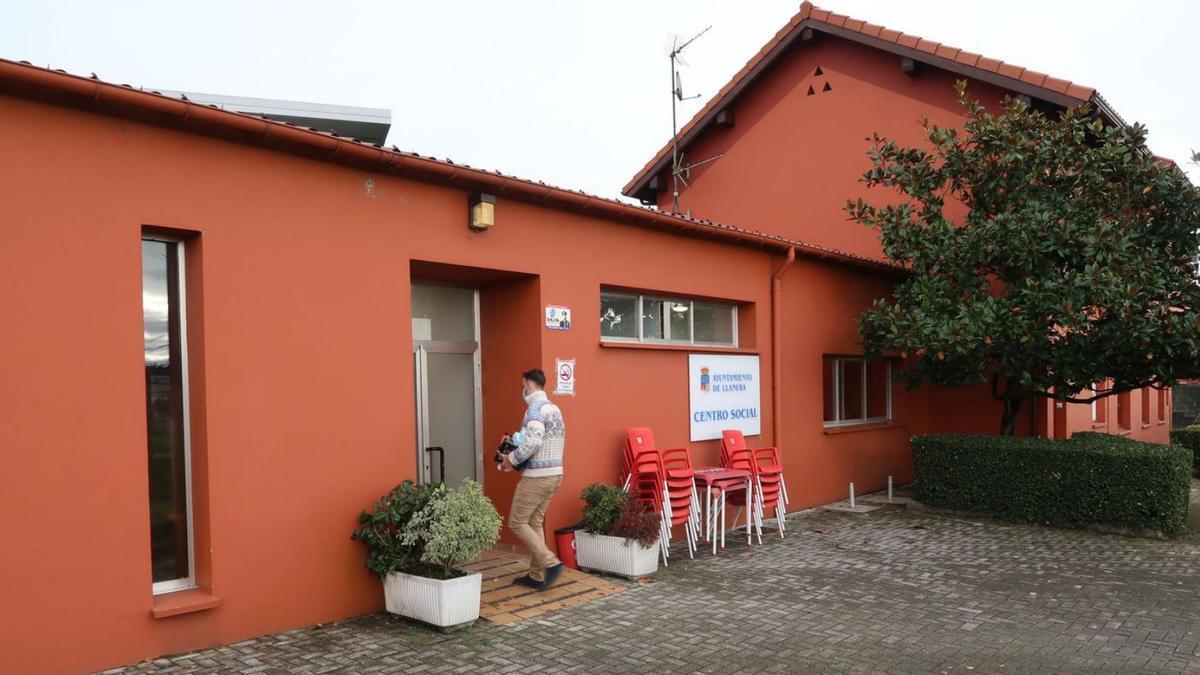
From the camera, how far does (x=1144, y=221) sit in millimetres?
9688

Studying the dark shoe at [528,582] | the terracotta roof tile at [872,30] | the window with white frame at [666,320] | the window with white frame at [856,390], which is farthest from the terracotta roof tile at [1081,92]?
the dark shoe at [528,582]

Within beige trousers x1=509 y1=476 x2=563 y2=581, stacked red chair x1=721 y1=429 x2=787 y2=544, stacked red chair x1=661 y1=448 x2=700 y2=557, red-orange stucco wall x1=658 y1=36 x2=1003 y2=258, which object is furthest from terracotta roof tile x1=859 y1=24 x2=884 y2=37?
beige trousers x1=509 y1=476 x2=563 y2=581

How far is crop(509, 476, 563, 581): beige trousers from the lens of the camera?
654 cm

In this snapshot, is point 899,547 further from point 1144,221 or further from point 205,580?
point 205,580

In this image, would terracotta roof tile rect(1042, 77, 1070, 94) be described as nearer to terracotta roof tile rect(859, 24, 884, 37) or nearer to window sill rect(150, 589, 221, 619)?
terracotta roof tile rect(859, 24, 884, 37)

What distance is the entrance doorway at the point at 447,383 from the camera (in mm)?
7469

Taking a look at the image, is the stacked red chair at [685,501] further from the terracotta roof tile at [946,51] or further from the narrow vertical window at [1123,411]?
the narrow vertical window at [1123,411]

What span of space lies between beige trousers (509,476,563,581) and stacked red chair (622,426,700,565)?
1.25 meters

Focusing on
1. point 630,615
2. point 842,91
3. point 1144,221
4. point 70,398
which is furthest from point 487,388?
point 842,91

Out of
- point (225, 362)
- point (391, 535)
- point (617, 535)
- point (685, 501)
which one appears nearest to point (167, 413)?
point (225, 362)

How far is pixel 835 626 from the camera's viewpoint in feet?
19.2

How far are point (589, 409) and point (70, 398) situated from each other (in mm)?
4265

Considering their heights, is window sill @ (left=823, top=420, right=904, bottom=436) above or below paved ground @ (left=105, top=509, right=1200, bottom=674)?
above

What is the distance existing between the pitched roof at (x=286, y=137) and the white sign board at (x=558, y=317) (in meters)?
0.92
